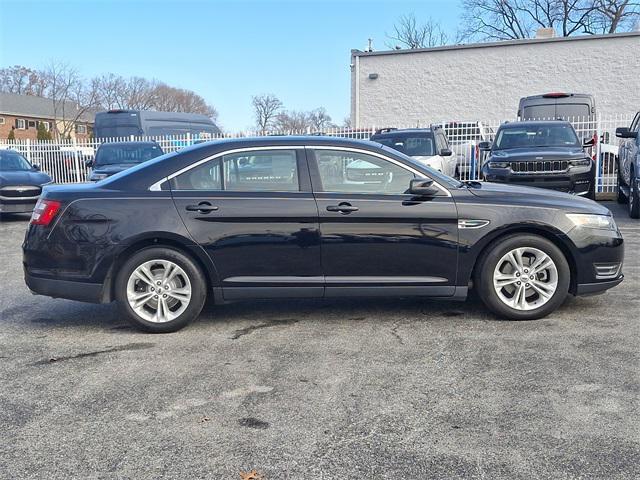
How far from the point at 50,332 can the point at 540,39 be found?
90.8 feet

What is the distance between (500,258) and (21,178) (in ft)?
39.3

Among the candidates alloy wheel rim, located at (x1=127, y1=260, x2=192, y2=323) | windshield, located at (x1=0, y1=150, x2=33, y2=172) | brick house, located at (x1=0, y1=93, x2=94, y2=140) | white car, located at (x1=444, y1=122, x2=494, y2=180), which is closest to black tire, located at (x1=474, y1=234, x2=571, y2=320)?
alloy wheel rim, located at (x1=127, y1=260, x2=192, y2=323)

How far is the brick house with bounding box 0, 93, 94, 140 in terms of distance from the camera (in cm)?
6506

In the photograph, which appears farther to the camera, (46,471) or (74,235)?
(74,235)

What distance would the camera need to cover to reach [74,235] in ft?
17.9

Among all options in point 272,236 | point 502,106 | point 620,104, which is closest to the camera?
point 272,236

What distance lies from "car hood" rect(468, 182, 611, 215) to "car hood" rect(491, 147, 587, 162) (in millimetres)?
6350

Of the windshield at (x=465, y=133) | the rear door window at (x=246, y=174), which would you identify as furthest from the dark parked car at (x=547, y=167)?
the rear door window at (x=246, y=174)

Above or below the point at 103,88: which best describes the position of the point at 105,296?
below

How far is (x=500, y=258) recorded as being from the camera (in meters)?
5.53

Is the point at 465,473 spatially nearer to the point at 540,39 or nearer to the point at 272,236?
the point at 272,236

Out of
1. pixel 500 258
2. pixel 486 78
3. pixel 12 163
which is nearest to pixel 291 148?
pixel 500 258

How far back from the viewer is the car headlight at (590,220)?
5.58 metres

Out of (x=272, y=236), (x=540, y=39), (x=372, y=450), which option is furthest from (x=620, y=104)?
(x=372, y=450)
